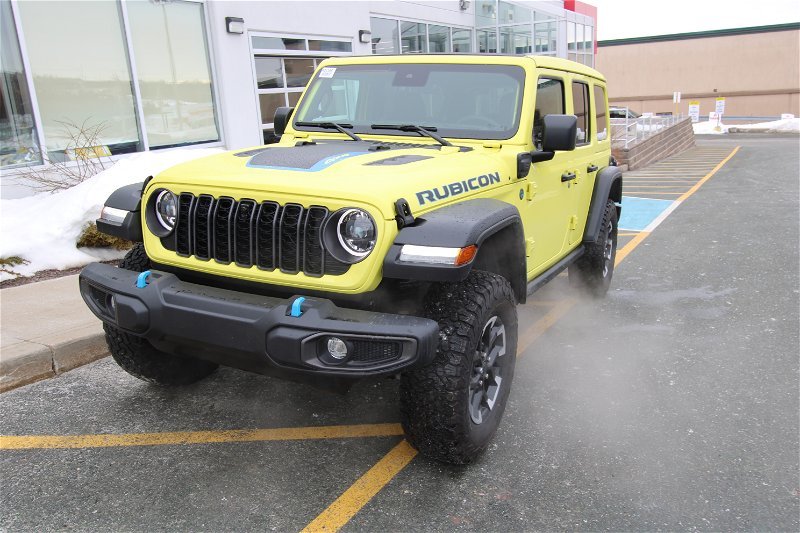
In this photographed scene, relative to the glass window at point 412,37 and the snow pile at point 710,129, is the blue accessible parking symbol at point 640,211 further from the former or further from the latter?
the snow pile at point 710,129

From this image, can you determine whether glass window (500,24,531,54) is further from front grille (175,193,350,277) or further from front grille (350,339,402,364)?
front grille (350,339,402,364)

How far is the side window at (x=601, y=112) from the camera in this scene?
5496 millimetres

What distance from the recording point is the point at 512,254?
3387mm

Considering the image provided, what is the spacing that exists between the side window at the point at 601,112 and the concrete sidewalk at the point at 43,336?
4.33m

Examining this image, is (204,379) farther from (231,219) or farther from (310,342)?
(310,342)

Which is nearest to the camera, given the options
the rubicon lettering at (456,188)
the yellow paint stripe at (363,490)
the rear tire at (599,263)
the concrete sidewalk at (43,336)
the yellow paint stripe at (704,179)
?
the yellow paint stripe at (363,490)

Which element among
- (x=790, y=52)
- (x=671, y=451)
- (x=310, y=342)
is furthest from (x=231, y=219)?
(x=790, y=52)

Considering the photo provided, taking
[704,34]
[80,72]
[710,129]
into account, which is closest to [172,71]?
[80,72]

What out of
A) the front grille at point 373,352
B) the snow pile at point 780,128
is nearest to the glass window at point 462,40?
the front grille at point 373,352

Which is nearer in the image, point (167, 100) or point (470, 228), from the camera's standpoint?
point (470, 228)

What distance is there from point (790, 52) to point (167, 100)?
4430 cm

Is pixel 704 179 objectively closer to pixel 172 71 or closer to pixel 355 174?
pixel 172 71

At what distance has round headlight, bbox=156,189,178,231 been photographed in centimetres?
327

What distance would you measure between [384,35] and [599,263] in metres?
11.4
